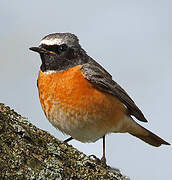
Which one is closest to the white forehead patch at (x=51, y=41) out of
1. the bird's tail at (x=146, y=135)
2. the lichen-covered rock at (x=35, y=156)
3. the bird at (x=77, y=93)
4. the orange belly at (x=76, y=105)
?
the bird at (x=77, y=93)

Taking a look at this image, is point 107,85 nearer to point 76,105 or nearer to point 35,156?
point 76,105

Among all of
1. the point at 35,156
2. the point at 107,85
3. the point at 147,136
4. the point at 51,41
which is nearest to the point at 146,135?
the point at 147,136

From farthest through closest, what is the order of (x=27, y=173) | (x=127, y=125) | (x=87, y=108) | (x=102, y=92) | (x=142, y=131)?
(x=142, y=131) → (x=127, y=125) → (x=102, y=92) → (x=87, y=108) → (x=27, y=173)

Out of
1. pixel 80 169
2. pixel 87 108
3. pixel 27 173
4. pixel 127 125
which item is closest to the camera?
pixel 27 173

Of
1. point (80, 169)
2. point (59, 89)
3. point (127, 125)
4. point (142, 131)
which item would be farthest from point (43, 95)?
point (80, 169)

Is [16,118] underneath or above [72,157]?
above

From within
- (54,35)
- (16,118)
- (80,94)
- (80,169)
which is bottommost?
(80,169)

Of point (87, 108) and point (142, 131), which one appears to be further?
point (142, 131)

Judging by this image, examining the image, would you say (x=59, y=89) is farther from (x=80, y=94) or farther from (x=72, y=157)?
(x=72, y=157)
